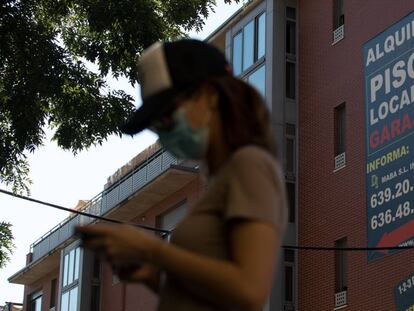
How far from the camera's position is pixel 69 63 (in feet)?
57.9

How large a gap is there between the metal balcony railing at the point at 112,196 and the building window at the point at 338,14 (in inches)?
292

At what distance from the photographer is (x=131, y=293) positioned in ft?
136

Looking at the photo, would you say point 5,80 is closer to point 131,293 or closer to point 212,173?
point 212,173

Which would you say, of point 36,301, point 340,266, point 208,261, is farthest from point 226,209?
point 36,301

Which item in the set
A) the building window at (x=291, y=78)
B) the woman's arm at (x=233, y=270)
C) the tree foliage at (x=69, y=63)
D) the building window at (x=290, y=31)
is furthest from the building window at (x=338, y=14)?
the woman's arm at (x=233, y=270)

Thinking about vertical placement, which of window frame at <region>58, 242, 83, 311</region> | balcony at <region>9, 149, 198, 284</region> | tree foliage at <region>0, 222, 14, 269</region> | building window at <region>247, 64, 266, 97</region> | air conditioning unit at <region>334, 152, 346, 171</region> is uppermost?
building window at <region>247, 64, 266, 97</region>

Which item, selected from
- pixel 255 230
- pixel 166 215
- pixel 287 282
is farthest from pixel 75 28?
pixel 166 215

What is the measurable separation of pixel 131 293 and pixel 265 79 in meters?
13.0

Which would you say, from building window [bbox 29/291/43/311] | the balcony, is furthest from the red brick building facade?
building window [bbox 29/291/43/311]

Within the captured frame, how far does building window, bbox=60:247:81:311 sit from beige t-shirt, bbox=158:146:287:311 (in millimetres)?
42534

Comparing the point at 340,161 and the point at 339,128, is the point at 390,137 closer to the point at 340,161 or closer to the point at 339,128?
the point at 340,161

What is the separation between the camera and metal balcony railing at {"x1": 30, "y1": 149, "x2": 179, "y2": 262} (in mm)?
37969

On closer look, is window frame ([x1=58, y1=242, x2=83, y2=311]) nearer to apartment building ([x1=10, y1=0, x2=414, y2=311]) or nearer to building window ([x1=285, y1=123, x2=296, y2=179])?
apartment building ([x1=10, y1=0, x2=414, y2=311])

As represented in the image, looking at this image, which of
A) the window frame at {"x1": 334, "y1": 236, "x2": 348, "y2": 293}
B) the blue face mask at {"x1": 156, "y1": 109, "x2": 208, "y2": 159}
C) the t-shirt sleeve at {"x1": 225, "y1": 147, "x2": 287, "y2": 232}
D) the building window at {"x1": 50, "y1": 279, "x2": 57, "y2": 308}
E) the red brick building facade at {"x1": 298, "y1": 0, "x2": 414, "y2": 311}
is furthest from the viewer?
the building window at {"x1": 50, "y1": 279, "x2": 57, "y2": 308}
